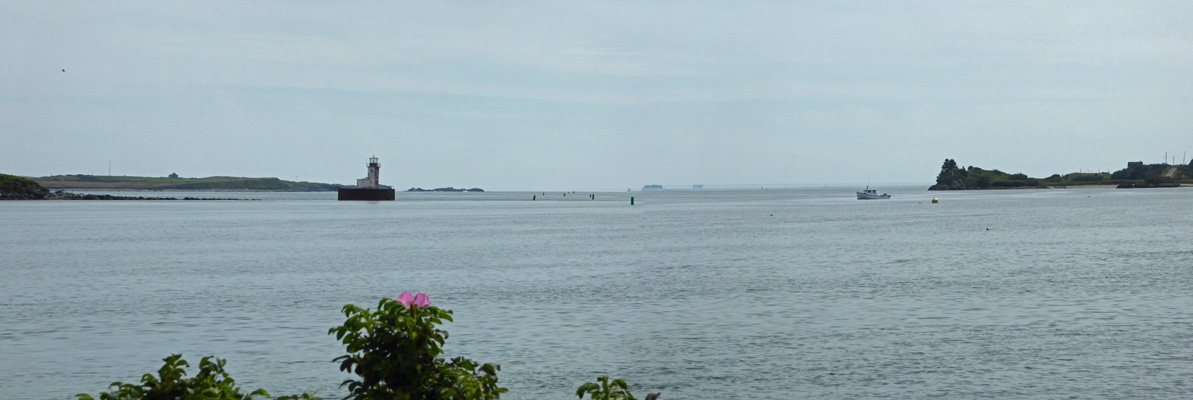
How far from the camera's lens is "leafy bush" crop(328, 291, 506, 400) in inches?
298

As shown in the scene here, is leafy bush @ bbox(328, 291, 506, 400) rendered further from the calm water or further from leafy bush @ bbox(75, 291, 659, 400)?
the calm water

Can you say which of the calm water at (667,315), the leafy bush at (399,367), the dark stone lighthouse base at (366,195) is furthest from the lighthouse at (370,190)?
the leafy bush at (399,367)

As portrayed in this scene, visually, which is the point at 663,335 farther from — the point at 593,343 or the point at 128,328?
the point at 128,328

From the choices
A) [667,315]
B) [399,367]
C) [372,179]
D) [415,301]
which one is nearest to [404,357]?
[399,367]

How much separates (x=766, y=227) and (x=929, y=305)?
57.1 metres

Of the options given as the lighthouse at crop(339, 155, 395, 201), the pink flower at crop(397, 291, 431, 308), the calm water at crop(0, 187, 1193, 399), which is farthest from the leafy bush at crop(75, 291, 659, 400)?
the lighthouse at crop(339, 155, 395, 201)

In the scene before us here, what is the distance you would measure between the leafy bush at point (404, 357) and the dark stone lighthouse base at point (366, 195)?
18044 cm

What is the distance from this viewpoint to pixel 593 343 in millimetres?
21359

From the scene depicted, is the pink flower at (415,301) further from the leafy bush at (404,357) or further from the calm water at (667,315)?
the calm water at (667,315)

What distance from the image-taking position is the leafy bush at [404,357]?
7.58 m

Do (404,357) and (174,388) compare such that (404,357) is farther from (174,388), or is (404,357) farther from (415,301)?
(174,388)

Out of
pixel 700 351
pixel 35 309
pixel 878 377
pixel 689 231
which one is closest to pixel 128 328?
pixel 35 309

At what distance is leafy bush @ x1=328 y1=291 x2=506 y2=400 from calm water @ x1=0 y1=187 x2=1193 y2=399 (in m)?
8.46

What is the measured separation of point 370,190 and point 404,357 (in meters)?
181
